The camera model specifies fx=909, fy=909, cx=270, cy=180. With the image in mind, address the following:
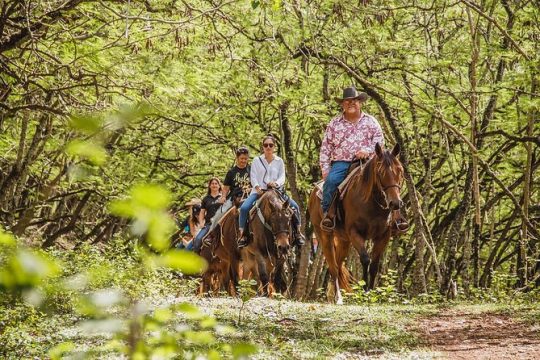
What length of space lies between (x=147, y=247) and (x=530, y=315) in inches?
399

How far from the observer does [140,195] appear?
169 centimetres

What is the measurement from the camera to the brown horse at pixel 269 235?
15.2 m

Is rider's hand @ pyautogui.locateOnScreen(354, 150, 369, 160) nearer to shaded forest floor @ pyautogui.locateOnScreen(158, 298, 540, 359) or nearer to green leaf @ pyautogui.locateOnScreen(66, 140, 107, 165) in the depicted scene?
shaded forest floor @ pyautogui.locateOnScreen(158, 298, 540, 359)

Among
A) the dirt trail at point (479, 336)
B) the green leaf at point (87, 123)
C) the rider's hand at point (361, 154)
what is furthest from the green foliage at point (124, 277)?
the rider's hand at point (361, 154)

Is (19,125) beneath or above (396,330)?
above

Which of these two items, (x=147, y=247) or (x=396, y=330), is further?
(x=396, y=330)

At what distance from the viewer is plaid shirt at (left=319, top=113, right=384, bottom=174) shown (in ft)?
45.0

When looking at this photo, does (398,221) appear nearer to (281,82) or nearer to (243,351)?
(281,82)

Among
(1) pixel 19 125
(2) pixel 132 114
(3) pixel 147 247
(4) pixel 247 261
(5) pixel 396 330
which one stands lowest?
(3) pixel 147 247

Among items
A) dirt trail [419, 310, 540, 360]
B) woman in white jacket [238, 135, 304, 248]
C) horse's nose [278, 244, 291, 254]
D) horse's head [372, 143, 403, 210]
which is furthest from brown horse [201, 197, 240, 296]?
dirt trail [419, 310, 540, 360]

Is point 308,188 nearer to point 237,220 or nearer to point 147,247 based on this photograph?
point 237,220

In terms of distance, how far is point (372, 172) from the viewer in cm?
1302

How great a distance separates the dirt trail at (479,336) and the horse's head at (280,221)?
391cm

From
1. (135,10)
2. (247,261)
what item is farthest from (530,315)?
(135,10)
